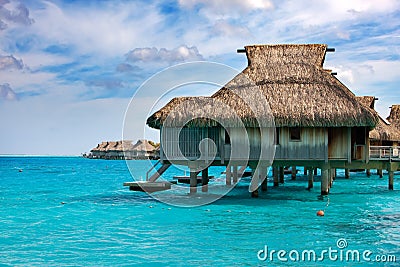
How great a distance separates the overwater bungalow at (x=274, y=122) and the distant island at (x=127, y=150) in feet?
147

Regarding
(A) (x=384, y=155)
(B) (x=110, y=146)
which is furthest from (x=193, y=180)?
(B) (x=110, y=146)

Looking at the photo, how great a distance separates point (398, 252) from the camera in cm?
1311

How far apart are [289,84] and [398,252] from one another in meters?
10.8

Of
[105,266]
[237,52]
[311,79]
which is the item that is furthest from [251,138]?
[105,266]

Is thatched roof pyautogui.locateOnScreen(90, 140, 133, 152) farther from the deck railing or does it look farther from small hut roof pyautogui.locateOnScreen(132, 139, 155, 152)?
the deck railing

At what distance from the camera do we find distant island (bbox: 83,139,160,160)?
83062 millimetres

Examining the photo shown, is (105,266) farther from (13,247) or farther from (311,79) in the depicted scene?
(311,79)

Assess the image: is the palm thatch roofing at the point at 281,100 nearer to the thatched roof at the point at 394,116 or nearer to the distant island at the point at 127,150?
the thatched roof at the point at 394,116

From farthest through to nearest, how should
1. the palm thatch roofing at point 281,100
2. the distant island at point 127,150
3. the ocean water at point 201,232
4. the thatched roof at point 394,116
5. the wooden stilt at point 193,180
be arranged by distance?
the distant island at point 127,150, the thatched roof at point 394,116, the wooden stilt at point 193,180, the palm thatch roofing at point 281,100, the ocean water at point 201,232

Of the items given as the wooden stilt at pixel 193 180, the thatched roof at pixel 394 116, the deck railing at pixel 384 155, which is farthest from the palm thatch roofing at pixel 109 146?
the deck railing at pixel 384 155

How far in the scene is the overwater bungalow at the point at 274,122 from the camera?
2122 centimetres

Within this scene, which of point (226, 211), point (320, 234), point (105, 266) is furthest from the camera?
point (226, 211)

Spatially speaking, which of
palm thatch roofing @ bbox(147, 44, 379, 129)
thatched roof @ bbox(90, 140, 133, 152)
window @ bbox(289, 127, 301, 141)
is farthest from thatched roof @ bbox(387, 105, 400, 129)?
thatched roof @ bbox(90, 140, 133, 152)

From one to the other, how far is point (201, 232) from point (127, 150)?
73191 mm
